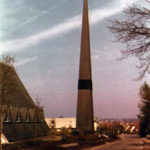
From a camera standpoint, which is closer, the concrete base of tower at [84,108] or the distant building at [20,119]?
the distant building at [20,119]

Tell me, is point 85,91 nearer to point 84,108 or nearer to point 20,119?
point 84,108

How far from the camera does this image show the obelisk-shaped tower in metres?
40.9

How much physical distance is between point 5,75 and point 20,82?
25975 millimetres

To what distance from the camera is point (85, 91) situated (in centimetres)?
4094

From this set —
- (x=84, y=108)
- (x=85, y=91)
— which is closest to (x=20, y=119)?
(x=84, y=108)

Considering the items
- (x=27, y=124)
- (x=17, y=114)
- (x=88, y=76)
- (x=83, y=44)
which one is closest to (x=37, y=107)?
(x=17, y=114)

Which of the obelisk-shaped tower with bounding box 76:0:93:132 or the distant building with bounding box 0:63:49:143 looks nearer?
the distant building with bounding box 0:63:49:143

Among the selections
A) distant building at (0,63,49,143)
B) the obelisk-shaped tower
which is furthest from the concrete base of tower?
distant building at (0,63,49,143)

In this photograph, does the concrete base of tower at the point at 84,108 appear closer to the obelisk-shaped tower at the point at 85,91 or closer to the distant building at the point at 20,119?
the obelisk-shaped tower at the point at 85,91

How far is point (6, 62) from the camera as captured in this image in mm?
19266

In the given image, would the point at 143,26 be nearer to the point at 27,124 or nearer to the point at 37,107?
the point at 37,107

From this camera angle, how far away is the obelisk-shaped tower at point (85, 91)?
4089 centimetres

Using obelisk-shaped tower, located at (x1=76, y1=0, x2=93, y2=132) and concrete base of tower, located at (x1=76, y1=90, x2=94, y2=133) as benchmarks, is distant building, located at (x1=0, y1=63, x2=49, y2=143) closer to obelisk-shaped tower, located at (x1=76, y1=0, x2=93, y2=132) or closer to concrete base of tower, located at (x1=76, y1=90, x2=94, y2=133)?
concrete base of tower, located at (x1=76, y1=90, x2=94, y2=133)

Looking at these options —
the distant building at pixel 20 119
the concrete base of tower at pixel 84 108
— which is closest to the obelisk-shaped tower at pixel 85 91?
the concrete base of tower at pixel 84 108
